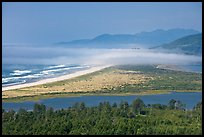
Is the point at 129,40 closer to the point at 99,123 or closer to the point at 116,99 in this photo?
the point at 116,99

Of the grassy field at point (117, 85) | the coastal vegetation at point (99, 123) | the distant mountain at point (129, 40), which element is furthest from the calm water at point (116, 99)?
the distant mountain at point (129, 40)

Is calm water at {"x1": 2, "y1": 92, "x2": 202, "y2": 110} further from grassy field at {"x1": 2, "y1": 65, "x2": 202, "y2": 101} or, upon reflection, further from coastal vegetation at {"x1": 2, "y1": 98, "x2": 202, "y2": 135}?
coastal vegetation at {"x1": 2, "y1": 98, "x2": 202, "y2": 135}

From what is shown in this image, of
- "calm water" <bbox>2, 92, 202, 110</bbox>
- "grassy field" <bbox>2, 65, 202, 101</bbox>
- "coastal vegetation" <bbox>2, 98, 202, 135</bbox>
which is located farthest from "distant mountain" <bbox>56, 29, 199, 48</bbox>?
"coastal vegetation" <bbox>2, 98, 202, 135</bbox>

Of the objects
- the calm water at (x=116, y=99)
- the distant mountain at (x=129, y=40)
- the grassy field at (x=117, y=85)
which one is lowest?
the calm water at (x=116, y=99)

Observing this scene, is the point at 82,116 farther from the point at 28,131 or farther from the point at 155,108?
the point at 155,108

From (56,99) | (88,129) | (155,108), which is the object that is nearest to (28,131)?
(88,129)

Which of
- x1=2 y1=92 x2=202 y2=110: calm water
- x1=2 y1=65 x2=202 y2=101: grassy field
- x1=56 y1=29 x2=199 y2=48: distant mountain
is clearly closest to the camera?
x1=2 y1=92 x2=202 y2=110: calm water

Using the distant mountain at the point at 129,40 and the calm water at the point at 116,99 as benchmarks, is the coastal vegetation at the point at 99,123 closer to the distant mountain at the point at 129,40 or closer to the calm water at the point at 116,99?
the calm water at the point at 116,99
